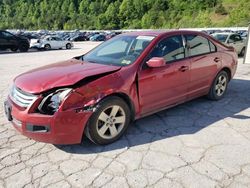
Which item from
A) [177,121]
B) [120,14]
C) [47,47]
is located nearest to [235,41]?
[177,121]

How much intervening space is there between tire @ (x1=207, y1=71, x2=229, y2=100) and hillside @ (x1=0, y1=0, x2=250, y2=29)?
60172 millimetres

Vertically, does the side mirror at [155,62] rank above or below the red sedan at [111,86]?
above

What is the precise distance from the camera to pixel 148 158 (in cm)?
330

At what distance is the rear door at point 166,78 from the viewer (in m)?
3.90

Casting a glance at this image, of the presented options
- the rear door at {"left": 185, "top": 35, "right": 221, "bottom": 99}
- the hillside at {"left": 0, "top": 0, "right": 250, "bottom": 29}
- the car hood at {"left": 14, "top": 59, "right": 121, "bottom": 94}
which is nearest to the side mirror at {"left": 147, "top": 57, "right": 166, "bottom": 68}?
the car hood at {"left": 14, "top": 59, "right": 121, "bottom": 94}

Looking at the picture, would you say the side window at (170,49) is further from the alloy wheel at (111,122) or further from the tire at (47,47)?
the tire at (47,47)

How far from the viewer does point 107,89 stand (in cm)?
342

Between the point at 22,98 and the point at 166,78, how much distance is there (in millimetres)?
2114

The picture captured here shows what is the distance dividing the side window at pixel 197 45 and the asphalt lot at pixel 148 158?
1.18 meters

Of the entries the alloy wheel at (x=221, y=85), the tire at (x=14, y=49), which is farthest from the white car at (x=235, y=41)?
the tire at (x=14, y=49)

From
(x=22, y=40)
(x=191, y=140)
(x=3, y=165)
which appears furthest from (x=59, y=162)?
(x=22, y=40)

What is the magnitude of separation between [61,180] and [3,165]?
33.0 inches

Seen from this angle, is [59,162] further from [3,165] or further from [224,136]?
[224,136]

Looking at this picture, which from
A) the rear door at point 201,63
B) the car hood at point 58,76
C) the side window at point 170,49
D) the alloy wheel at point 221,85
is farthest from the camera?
the alloy wheel at point 221,85
